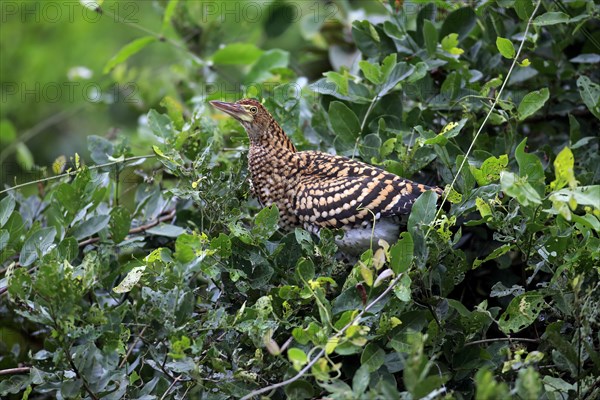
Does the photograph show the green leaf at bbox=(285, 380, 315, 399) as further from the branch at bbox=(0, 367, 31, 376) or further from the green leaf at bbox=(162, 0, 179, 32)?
the green leaf at bbox=(162, 0, 179, 32)

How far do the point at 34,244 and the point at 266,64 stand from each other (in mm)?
1803

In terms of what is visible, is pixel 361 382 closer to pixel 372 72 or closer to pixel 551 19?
pixel 372 72

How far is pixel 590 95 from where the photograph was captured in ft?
9.75

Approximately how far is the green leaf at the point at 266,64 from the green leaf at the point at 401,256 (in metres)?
2.09

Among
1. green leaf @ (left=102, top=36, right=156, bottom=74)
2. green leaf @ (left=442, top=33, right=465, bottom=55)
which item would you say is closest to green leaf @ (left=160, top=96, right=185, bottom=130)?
green leaf @ (left=102, top=36, right=156, bottom=74)

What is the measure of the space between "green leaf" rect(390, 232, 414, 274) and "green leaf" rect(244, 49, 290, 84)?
2093 millimetres

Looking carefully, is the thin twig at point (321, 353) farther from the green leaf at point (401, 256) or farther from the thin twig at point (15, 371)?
the thin twig at point (15, 371)

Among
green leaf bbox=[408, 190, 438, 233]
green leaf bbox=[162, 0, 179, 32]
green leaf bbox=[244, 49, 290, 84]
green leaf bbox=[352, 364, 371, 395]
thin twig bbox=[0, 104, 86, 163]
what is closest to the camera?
green leaf bbox=[352, 364, 371, 395]

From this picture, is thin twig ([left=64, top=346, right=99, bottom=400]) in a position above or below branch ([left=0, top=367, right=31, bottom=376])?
above

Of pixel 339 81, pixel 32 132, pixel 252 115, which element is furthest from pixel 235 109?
pixel 32 132

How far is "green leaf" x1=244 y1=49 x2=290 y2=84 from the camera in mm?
4168

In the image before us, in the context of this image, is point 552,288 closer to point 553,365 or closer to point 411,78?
point 553,365

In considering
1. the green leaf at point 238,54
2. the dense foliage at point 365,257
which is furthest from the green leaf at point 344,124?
the green leaf at point 238,54

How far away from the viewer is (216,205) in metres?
2.66
